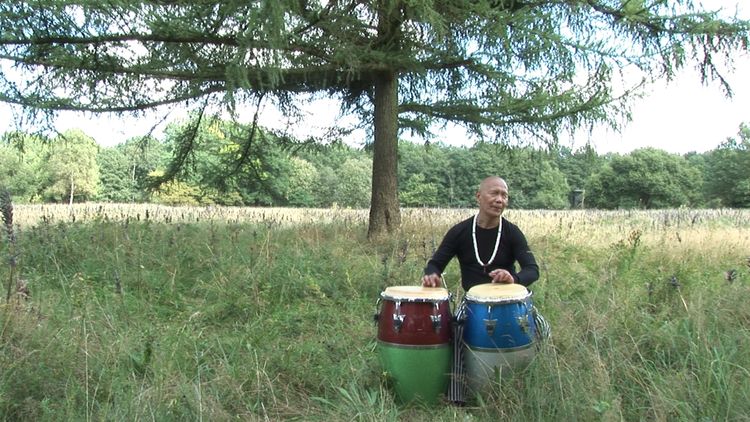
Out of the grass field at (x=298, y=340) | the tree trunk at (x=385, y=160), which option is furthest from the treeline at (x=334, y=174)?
the grass field at (x=298, y=340)

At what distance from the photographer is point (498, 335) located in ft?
9.61

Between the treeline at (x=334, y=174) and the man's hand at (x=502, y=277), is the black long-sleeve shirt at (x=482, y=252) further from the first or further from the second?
the treeline at (x=334, y=174)

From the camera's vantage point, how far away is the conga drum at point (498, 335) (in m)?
2.91

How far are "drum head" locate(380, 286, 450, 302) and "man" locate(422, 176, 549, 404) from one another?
19 centimetres

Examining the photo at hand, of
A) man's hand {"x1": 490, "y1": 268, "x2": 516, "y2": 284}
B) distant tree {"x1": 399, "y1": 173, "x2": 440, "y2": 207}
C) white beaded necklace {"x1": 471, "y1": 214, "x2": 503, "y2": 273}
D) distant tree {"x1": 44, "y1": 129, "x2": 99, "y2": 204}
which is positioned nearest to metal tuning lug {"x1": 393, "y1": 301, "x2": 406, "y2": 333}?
man's hand {"x1": 490, "y1": 268, "x2": 516, "y2": 284}

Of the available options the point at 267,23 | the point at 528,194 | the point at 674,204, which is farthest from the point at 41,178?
the point at 674,204

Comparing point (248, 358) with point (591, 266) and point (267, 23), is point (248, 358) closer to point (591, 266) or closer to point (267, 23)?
point (267, 23)

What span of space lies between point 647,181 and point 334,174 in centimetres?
4212

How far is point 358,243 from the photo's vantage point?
316 inches

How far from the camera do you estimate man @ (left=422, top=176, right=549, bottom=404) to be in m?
3.36

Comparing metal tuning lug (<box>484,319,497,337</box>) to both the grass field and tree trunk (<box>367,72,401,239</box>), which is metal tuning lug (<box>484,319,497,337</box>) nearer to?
the grass field

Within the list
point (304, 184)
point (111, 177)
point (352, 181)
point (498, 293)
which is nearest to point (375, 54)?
point (498, 293)

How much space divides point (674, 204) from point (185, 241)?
3063 inches

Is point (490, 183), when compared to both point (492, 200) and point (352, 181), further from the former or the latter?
point (352, 181)
